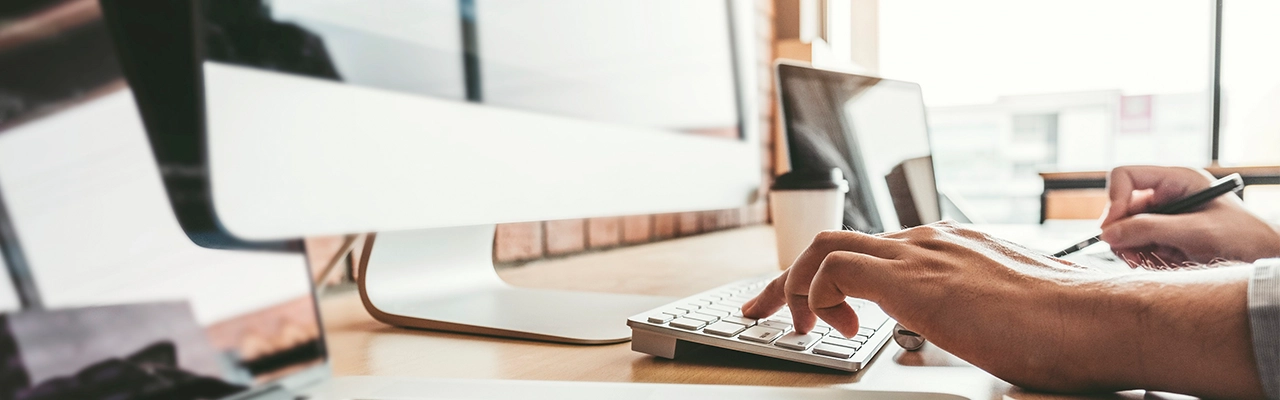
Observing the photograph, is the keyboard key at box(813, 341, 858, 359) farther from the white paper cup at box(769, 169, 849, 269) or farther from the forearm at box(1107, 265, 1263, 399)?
the white paper cup at box(769, 169, 849, 269)

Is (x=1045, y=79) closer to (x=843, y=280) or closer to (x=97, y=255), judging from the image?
(x=843, y=280)

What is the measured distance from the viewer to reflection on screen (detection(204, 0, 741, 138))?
277 millimetres

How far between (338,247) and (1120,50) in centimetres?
383

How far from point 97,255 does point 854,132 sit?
85 cm

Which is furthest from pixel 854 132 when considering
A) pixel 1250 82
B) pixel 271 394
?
pixel 1250 82

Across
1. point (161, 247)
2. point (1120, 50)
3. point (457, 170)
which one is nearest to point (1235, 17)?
point (1120, 50)

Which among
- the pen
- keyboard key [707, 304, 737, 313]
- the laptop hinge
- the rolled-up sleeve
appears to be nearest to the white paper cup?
the pen

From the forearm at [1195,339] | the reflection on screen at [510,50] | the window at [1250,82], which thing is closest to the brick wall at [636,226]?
the reflection on screen at [510,50]

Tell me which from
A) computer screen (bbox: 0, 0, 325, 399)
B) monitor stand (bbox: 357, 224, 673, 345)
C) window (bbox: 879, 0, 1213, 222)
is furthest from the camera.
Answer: window (bbox: 879, 0, 1213, 222)

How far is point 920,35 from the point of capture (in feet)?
7.14

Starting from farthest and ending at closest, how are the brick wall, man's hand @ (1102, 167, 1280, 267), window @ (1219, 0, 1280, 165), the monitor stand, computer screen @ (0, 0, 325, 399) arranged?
window @ (1219, 0, 1280, 165) < the brick wall < man's hand @ (1102, 167, 1280, 267) < the monitor stand < computer screen @ (0, 0, 325, 399)

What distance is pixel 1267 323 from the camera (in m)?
0.28

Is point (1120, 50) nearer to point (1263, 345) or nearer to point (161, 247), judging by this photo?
point (1263, 345)

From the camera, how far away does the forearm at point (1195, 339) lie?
0.28 m
